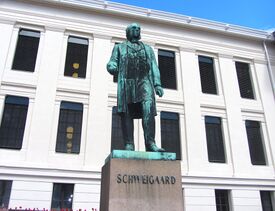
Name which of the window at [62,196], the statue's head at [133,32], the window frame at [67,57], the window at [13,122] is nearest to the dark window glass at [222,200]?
the window at [62,196]

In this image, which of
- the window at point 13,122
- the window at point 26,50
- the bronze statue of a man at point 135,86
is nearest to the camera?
the bronze statue of a man at point 135,86

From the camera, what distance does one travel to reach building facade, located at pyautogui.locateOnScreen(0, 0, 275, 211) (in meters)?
13.1

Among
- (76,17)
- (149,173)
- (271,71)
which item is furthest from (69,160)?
(271,71)

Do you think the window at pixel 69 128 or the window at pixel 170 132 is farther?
the window at pixel 170 132

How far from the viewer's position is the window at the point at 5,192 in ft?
39.5

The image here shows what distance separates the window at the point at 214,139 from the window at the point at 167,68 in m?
2.99

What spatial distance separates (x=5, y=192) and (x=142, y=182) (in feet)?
33.3

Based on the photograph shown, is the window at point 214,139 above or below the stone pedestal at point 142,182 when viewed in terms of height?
above

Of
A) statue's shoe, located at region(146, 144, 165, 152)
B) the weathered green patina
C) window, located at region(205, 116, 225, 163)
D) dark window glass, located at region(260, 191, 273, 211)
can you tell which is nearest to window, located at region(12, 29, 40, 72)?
window, located at region(205, 116, 225, 163)

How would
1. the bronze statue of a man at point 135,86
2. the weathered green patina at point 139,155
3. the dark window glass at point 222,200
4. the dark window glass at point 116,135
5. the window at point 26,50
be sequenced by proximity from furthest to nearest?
the window at point 26,50 < the dark window glass at point 222,200 < the dark window glass at point 116,135 < the bronze statue of a man at point 135,86 < the weathered green patina at point 139,155

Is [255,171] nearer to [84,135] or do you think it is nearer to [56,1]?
[84,135]

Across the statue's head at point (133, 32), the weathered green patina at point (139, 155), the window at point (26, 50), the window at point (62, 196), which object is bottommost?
the weathered green patina at point (139, 155)

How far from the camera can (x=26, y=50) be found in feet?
49.8

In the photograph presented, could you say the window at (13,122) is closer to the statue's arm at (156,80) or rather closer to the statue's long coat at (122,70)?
the statue's long coat at (122,70)
